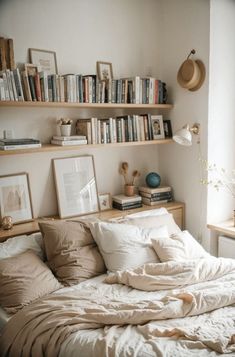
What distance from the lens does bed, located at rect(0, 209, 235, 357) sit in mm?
1520

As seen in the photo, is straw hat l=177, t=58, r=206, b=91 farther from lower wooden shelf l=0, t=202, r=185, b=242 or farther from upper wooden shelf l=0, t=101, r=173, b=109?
lower wooden shelf l=0, t=202, r=185, b=242

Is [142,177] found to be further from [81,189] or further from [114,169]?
[81,189]

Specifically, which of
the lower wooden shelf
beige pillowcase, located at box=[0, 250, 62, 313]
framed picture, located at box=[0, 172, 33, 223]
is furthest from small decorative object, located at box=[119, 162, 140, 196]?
beige pillowcase, located at box=[0, 250, 62, 313]

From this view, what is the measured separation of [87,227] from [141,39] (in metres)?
1.79

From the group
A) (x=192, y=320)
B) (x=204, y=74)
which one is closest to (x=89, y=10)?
(x=204, y=74)

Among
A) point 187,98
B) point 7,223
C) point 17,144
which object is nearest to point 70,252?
point 7,223

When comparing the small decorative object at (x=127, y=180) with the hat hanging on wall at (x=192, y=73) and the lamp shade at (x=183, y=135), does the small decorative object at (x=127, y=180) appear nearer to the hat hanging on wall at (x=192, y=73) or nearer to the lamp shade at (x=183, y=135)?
the lamp shade at (x=183, y=135)

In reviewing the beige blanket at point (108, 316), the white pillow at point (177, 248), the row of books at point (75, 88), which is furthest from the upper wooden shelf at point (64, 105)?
the beige blanket at point (108, 316)

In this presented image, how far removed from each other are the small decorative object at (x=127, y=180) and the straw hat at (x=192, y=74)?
0.86m

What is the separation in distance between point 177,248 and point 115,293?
1.88ft

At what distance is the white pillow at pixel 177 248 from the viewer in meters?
2.23

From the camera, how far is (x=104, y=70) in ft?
9.30

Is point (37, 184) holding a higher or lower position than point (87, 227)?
higher

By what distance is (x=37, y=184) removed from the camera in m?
2.61
